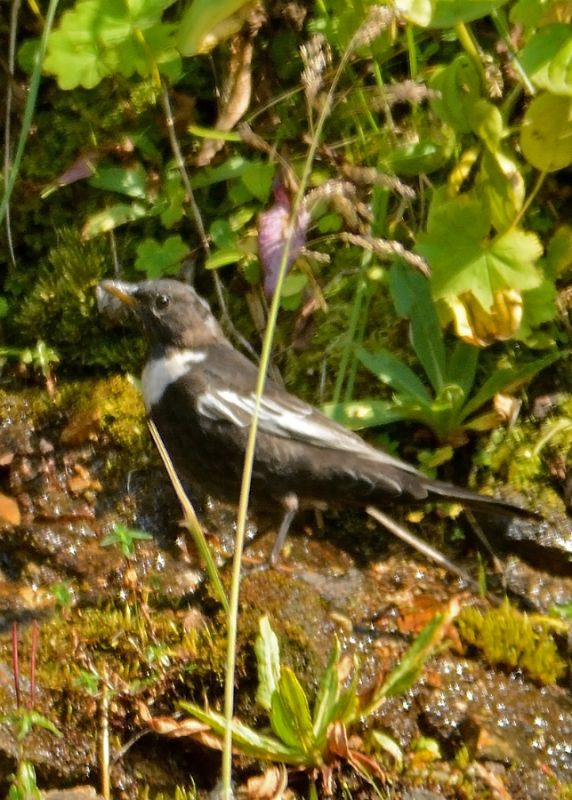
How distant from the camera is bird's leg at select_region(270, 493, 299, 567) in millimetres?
4082

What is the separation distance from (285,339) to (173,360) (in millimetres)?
546

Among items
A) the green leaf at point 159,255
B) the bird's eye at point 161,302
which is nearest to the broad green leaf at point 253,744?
the bird's eye at point 161,302

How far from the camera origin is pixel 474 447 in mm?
4363

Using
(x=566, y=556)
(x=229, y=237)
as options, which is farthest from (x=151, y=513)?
(x=566, y=556)

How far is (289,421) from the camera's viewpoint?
410 centimetres

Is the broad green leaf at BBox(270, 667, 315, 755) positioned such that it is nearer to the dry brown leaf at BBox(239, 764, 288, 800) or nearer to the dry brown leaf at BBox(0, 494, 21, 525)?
the dry brown leaf at BBox(239, 764, 288, 800)

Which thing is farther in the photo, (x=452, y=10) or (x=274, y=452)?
(x=274, y=452)

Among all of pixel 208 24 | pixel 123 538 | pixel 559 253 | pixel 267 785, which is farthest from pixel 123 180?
pixel 267 785

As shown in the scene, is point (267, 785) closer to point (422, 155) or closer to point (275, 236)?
point (275, 236)

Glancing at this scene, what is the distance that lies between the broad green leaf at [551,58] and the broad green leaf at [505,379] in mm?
1073

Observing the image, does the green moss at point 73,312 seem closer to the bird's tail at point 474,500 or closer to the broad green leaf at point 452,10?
the bird's tail at point 474,500

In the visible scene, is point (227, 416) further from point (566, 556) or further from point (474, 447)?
point (566, 556)

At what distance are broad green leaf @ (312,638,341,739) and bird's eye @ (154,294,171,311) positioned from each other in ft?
5.87

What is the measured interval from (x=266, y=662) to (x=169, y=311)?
167 centimetres
